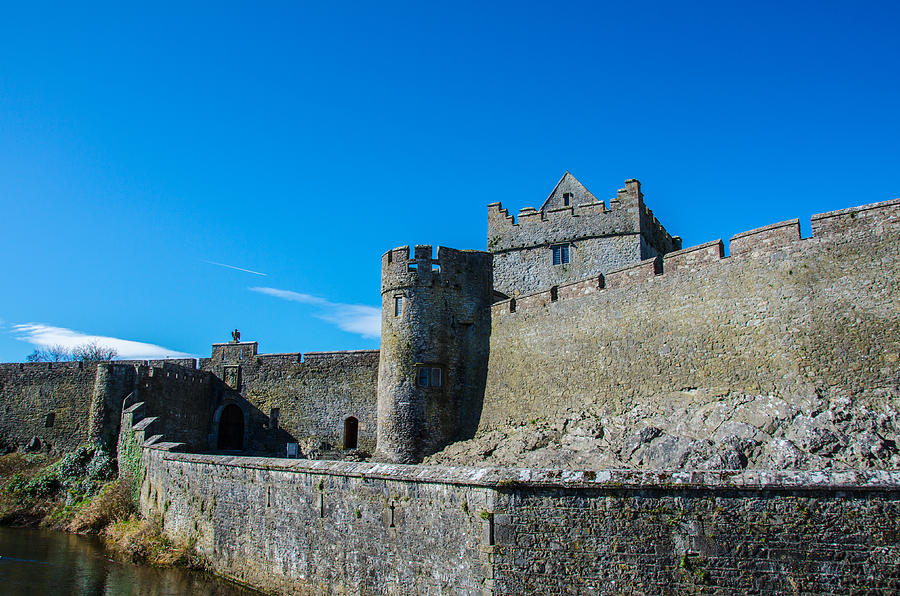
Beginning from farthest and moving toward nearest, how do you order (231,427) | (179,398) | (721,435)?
(231,427), (179,398), (721,435)

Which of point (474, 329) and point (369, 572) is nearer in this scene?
point (369, 572)

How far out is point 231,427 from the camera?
29.2m

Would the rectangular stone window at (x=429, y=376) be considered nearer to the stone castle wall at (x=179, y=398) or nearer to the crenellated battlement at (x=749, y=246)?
the crenellated battlement at (x=749, y=246)

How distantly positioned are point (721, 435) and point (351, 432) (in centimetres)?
1558

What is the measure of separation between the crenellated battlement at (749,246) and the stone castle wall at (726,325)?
26mm

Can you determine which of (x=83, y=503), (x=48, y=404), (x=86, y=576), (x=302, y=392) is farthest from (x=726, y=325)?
(x=48, y=404)

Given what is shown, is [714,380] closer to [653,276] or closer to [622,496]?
[653,276]

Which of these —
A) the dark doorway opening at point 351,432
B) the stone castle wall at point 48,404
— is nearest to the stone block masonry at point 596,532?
the dark doorway opening at point 351,432

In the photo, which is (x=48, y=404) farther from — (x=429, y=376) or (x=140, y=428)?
(x=429, y=376)

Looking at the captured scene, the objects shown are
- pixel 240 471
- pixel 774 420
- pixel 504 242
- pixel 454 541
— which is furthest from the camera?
pixel 504 242

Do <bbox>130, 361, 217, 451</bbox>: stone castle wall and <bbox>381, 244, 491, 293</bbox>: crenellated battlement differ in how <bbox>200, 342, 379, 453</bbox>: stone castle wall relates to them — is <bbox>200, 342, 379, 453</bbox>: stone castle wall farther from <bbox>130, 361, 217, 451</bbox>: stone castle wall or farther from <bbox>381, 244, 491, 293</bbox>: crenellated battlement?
<bbox>381, 244, 491, 293</bbox>: crenellated battlement

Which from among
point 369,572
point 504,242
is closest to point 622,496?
point 369,572

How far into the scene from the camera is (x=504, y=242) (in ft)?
90.8

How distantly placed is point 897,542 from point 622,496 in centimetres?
253
